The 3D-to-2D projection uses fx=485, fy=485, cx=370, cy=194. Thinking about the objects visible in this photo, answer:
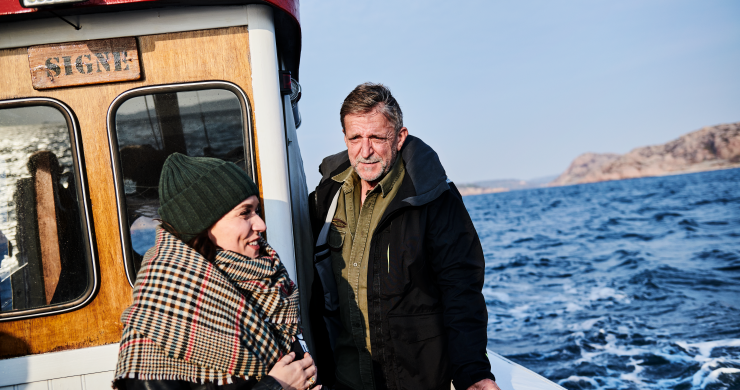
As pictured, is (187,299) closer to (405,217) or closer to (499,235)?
(405,217)

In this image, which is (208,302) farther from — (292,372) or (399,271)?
(399,271)

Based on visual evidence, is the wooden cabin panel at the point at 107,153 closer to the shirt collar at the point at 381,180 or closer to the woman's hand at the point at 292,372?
the shirt collar at the point at 381,180

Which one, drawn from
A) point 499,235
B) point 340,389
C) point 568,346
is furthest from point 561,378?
point 499,235

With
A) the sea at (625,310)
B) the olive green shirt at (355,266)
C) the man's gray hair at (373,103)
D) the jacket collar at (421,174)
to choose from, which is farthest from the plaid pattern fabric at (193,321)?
the sea at (625,310)

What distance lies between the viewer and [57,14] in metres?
2.02

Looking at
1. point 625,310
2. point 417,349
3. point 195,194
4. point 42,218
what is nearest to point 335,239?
point 417,349

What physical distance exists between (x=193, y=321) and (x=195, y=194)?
381 millimetres

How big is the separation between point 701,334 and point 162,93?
869 cm

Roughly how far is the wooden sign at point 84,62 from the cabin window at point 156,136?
0.36 ft

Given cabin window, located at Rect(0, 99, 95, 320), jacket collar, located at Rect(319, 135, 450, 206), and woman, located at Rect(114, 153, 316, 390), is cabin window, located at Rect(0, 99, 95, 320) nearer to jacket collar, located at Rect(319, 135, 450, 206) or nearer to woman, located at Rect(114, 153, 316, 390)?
woman, located at Rect(114, 153, 316, 390)

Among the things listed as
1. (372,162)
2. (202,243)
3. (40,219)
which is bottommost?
(202,243)

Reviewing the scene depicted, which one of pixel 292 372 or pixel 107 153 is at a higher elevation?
pixel 107 153

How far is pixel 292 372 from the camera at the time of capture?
1.57 metres

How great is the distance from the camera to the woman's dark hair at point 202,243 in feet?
4.93
